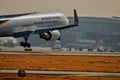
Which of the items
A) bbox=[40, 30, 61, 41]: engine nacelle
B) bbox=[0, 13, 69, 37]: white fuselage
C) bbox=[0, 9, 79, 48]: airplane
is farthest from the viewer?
bbox=[0, 13, 69, 37]: white fuselage

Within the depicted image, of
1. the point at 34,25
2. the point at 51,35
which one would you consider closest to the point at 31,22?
the point at 34,25

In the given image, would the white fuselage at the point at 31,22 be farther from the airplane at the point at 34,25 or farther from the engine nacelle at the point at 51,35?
the engine nacelle at the point at 51,35

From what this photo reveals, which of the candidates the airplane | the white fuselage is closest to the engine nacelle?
the airplane

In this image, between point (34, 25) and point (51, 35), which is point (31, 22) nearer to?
point (34, 25)

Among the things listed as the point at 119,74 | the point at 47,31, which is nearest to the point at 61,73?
the point at 119,74

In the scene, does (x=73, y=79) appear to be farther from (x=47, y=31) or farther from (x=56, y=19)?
(x=56, y=19)

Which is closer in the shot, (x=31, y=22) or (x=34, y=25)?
(x=34, y=25)

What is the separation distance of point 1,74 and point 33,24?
64.3m

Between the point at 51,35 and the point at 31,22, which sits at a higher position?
the point at 31,22

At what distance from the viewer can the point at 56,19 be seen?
113 metres

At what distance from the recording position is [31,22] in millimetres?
110312

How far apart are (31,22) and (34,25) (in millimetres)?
1166

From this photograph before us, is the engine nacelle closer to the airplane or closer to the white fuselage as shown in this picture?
the airplane

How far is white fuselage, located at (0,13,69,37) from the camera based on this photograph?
347 feet
